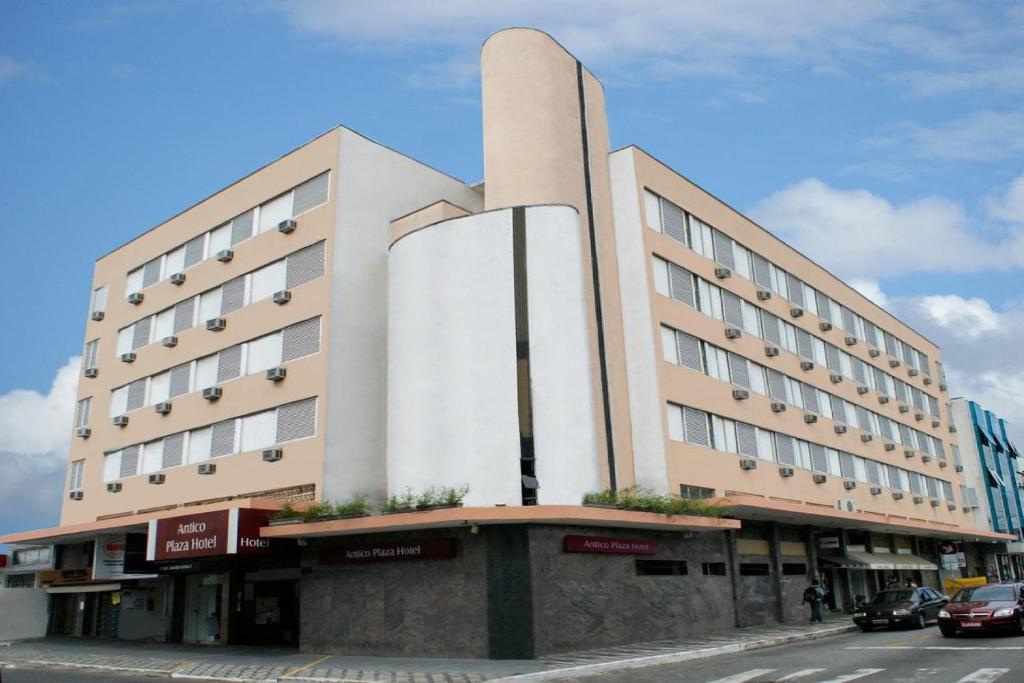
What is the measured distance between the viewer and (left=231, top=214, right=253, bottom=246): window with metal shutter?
33562 mm

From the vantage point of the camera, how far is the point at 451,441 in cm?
2525

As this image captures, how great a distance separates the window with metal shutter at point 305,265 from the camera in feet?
98.5

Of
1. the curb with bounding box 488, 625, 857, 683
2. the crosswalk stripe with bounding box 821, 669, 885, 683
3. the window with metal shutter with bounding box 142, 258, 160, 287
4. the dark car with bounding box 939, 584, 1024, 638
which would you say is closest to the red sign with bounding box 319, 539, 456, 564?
the curb with bounding box 488, 625, 857, 683

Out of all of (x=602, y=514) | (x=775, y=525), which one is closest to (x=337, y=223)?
(x=602, y=514)

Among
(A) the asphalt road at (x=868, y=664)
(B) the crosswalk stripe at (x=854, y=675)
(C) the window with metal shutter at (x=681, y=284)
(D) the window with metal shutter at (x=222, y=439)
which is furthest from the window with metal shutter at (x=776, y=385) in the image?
(D) the window with metal shutter at (x=222, y=439)

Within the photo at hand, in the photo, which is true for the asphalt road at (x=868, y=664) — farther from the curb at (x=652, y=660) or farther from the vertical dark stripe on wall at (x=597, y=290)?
the vertical dark stripe on wall at (x=597, y=290)

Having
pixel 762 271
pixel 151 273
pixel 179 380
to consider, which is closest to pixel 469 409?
pixel 179 380

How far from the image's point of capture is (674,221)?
113 ft

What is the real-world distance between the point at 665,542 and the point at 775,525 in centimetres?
905

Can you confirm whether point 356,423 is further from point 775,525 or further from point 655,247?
point 775,525

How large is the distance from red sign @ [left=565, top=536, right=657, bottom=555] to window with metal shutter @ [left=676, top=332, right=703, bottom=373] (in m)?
8.39

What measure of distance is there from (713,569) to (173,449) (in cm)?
2045

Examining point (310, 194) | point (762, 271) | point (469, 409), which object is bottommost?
point (469, 409)

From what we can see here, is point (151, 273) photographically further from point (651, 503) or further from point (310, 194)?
point (651, 503)
